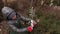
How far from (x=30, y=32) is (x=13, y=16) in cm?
49

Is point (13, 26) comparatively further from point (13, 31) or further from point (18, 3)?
point (18, 3)

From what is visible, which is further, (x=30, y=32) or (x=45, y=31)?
(x=45, y=31)

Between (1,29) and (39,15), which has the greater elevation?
(39,15)

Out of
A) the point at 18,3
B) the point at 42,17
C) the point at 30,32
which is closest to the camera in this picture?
the point at 30,32

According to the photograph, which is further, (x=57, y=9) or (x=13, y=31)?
(x=57, y=9)

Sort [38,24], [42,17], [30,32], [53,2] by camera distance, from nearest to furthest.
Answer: [30,32] < [38,24] < [42,17] < [53,2]

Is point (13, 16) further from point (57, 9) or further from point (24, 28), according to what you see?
point (57, 9)

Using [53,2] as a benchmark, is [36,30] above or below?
below

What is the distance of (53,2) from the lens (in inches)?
237

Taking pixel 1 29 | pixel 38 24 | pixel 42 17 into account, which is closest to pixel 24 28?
pixel 38 24

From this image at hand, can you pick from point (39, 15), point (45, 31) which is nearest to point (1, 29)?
point (39, 15)

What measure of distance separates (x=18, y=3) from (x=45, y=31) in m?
2.41

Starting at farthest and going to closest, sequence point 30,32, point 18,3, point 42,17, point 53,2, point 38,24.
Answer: point 18,3 → point 53,2 → point 42,17 → point 38,24 → point 30,32

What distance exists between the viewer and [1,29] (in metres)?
6.09
